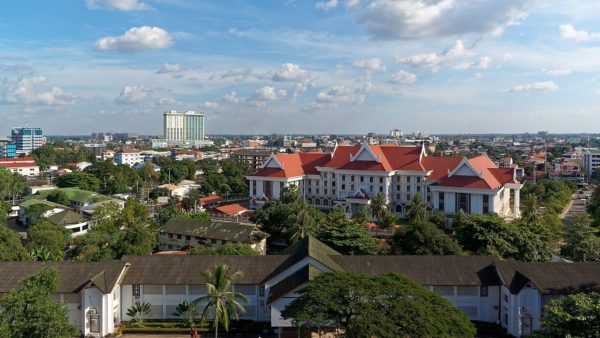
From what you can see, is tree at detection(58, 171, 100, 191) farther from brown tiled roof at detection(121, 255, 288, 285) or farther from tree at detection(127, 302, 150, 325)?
tree at detection(127, 302, 150, 325)

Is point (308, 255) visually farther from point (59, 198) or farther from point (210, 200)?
A: point (59, 198)

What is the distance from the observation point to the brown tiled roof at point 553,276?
1889cm

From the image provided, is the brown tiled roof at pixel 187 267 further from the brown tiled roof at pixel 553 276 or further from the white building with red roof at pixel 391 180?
the white building with red roof at pixel 391 180

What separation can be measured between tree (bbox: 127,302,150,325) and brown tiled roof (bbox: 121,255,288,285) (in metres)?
1.08

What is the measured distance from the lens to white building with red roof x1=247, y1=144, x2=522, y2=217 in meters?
45.4

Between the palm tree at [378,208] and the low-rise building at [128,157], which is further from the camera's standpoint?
the low-rise building at [128,157]

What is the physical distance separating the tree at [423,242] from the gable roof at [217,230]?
33.6 ft

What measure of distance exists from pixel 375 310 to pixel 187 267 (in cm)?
1040

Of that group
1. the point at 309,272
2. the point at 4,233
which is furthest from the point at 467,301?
the point at 4,233

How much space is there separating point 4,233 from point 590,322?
32.1 m

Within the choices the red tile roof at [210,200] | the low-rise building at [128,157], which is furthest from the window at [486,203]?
the low-rise building at [128,157]

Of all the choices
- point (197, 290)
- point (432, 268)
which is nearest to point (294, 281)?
point (197, 290)

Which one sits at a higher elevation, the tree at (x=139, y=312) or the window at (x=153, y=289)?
the window at (x=153, y=289)

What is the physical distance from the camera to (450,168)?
48.9m
